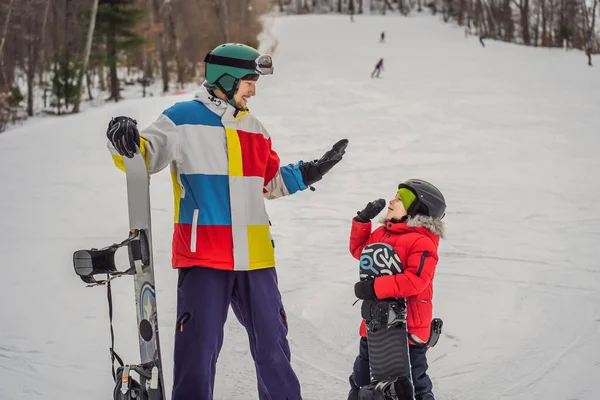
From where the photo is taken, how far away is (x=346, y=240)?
683cm

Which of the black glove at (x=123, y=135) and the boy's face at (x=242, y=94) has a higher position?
the boy's face at (x=242, y=94)

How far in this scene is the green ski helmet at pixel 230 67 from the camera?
2701 millimetres

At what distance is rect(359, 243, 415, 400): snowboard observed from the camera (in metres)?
2.68

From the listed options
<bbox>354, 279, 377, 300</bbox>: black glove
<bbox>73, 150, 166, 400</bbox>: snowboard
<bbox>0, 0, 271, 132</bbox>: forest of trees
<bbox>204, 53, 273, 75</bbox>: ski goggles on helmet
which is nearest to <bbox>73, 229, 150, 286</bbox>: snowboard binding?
<bbox>73, 150, 166, 400</bbox>: snowboard

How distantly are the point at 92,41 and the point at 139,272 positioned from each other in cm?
2155

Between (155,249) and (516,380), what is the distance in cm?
357

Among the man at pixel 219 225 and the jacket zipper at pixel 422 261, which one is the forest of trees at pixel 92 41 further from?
the jacket zipper at pixel 422 261

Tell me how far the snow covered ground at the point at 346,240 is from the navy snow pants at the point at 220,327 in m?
1.04

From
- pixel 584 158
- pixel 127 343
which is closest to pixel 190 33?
pixel 584 158

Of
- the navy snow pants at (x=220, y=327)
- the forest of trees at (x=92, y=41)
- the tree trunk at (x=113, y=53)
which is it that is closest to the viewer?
the navy snow pants at (x=220, y=327)

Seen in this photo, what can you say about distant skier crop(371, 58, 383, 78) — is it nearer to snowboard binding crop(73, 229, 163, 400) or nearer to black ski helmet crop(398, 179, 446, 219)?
black ski helmet crop(398, 179, 446, 219)

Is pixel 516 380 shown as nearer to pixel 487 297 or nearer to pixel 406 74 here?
pixel 487 297

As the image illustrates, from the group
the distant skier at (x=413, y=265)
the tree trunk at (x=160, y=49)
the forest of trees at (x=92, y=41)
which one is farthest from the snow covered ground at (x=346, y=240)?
the tree trunk at (x=160, y=49)

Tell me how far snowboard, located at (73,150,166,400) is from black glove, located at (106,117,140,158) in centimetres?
9
